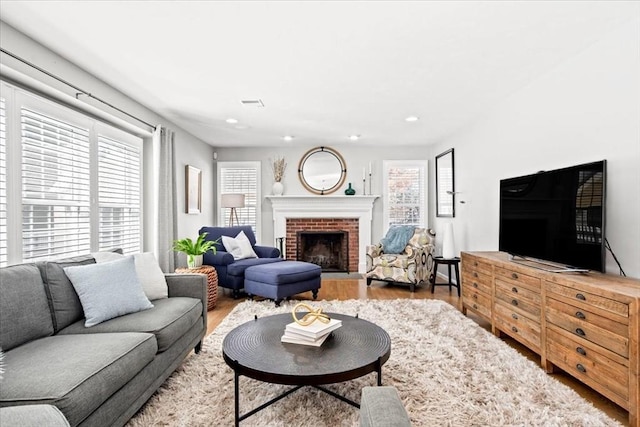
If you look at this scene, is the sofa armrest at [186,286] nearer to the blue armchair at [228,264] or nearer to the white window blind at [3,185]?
the white window blind at [3,185]

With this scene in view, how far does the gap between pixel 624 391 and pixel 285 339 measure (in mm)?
1782

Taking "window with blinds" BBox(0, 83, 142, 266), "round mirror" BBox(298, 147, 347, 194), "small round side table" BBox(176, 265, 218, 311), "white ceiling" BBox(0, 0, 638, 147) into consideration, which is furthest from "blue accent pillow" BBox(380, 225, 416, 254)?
"window with blinds" BBox(0, 83, 142, 266)

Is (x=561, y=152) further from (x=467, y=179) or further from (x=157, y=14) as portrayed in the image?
(x=157, y=14)

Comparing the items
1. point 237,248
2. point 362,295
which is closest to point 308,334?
point 362,295

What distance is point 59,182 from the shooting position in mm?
2756

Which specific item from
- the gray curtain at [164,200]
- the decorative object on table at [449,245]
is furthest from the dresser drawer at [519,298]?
the gray curtain at [164,200]

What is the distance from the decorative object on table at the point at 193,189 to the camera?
195 inches

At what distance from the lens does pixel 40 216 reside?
257 cm

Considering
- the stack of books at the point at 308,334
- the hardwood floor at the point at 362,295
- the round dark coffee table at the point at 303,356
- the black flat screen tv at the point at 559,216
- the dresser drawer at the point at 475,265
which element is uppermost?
the black flat screen tv at the point at 559,216

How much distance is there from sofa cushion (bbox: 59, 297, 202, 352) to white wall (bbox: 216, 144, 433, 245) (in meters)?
3.88

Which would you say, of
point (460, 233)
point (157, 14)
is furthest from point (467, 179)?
point (157, 14)

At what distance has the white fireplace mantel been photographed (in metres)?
6.15

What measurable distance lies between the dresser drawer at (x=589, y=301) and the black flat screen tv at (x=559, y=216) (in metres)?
0.22

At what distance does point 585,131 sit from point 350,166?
392 centimetres
